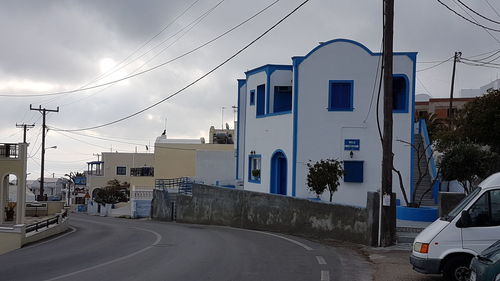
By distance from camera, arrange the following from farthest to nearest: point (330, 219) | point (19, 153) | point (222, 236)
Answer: point (19, 153) < point (222, 236) < point (330, 219)

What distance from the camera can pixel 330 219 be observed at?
20000mm

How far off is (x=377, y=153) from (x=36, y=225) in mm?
18084

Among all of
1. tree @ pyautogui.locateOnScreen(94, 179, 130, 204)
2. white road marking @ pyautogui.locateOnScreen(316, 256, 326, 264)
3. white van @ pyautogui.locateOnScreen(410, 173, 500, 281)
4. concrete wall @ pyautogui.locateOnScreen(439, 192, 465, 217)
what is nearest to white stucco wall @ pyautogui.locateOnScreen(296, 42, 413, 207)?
concrete wall @ pyautogui.locateOnScreen(439, 192, 465, 217)

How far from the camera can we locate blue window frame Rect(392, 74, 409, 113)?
2908 cm

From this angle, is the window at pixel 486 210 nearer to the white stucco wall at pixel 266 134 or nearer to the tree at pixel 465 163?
the tree at pixel 465 163

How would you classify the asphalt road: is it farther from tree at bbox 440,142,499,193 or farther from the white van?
tree at bbox 440,142,499,193

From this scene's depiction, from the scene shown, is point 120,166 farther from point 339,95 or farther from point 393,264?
point 393,264

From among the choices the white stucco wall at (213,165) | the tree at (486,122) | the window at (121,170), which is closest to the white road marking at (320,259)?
the tree at (486,122)

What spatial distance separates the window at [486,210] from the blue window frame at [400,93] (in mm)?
18764

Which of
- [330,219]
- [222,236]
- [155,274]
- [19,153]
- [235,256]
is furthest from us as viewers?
[19,153]

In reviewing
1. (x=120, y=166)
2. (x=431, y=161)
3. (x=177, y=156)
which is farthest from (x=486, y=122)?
(x=120, y=166)

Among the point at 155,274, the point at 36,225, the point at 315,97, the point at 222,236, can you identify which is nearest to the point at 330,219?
the point at 222,236

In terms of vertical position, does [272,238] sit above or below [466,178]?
below

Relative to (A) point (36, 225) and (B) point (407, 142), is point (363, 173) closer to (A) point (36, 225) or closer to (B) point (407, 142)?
(B) point (407, 142)
